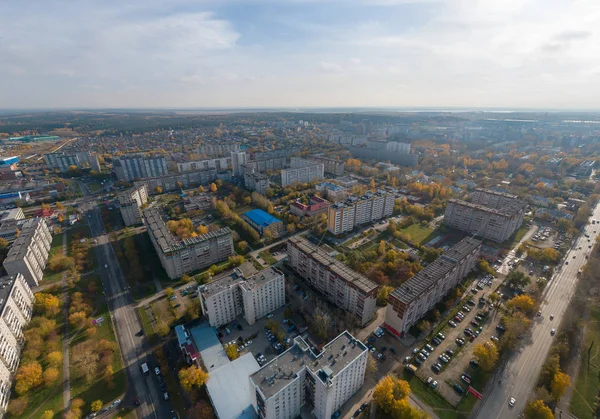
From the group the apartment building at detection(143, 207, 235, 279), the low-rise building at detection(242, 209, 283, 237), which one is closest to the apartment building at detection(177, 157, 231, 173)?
the low-rise building at detection(242, 209, 283, 237)

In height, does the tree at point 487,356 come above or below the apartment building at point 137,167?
below

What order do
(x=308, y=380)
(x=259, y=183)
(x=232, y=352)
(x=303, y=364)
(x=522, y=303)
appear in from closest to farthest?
(x=303, y=364) < (x=308, y=380) < (x=232, y=352) < (x=522, y=303) < (x=259, y=183)

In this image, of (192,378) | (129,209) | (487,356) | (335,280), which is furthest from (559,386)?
(129,209)

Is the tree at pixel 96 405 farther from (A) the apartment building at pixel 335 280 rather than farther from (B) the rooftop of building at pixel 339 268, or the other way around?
(B) the rooftop of building at pixel 339 268

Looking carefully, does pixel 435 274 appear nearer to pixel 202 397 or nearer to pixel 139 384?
pixel 202 397

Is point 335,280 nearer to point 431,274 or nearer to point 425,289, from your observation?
point 425,289

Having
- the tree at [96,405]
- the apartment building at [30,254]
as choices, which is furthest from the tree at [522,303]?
the apartment building at [30,254]

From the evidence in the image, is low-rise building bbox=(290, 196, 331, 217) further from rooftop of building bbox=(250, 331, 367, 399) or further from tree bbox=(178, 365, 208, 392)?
tree bbox=(178, 365, 208, 392)
